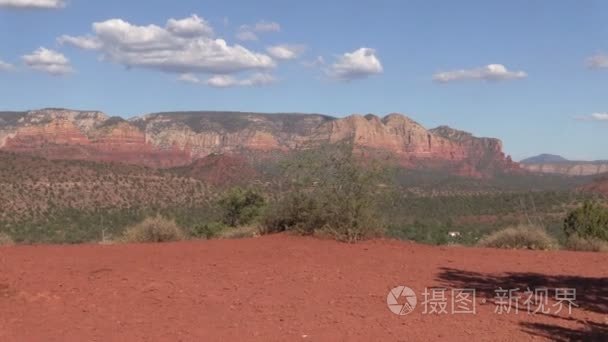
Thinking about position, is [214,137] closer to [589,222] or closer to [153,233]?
[589,222]

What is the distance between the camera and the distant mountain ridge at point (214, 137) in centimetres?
11462

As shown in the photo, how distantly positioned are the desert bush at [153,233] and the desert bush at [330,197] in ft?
8.02

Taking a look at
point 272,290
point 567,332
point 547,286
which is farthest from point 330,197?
→ point 567,332

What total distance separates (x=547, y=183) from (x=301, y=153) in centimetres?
12215

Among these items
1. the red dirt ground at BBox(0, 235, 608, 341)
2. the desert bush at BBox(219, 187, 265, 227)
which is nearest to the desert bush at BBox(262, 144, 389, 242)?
the red dirt ground at BBox(0, 235, 608, 341)

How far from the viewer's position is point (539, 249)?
16172mm

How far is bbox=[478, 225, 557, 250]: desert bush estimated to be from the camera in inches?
644

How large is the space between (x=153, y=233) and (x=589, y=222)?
1719 centimetres

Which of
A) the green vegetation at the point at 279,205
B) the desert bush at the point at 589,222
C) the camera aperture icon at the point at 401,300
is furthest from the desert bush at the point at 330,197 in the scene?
the desert bush at the point at 589,222

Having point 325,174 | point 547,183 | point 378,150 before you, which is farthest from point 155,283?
point 547,183

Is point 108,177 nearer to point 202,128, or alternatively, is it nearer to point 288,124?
point 202,128

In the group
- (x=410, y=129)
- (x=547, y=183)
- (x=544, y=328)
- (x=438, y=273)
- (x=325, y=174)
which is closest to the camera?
(x=544, y=328)

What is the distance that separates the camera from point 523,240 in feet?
54.6

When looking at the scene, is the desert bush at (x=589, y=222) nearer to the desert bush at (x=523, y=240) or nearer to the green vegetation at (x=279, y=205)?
the green vegetation at (x=279, y=205)
